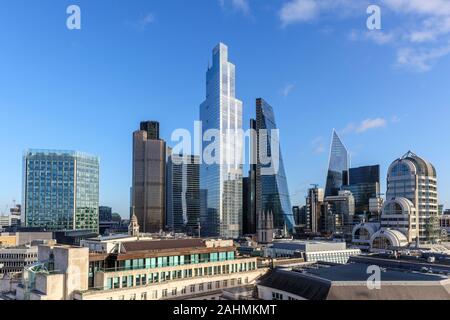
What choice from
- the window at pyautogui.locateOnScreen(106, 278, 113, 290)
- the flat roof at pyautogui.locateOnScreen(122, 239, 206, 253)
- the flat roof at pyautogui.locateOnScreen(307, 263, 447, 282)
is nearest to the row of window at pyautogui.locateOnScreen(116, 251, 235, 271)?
the window at pyautogui.locateOnScreen(106, 278, 113, 290)

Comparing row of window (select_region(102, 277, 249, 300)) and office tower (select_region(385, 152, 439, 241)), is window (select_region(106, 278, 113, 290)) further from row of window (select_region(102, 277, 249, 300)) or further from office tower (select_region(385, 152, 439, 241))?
office tower (select_region(385, 152, 439, 241))

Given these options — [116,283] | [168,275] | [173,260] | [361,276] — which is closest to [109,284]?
[116,283]

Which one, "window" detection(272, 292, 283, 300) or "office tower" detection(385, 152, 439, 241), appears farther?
"office tower" detection(385, 152, 439, 241)

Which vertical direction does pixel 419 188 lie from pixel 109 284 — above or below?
above

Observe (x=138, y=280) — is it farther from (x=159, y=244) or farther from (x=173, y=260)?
(x=159, y=244)

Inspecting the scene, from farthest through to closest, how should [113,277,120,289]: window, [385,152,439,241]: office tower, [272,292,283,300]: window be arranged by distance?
1. [385,152,439,241]: office tower
2. [113,277,120,289]: window
3. [272,292,283,300]: window

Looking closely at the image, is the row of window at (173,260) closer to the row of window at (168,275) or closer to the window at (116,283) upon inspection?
the row of window at (168,275)

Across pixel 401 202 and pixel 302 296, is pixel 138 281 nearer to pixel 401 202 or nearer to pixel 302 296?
pixel 302 296
